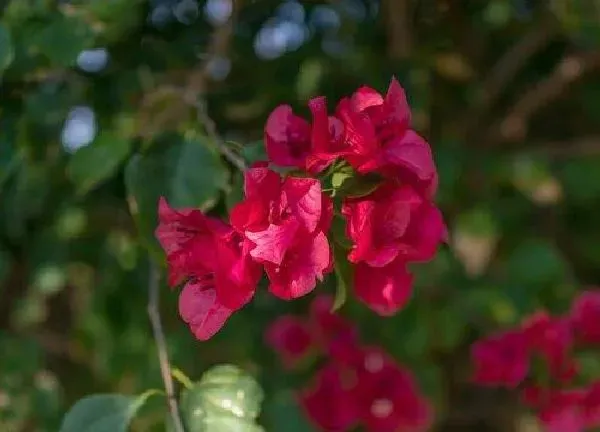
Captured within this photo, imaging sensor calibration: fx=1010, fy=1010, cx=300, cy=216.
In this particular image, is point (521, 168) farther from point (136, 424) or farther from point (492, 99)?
point (136, 424)

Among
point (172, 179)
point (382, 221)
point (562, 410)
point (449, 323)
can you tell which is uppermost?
point (382, 221)

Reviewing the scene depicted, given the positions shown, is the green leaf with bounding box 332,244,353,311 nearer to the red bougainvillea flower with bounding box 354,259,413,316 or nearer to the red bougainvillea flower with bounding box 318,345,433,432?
the red bougainvillea flower with bounding box 354,259,413,316

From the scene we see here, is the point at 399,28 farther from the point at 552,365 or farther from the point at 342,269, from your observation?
the point at 342,269

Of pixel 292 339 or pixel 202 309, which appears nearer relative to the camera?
pixel 202 309

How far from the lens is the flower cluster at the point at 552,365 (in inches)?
42.6

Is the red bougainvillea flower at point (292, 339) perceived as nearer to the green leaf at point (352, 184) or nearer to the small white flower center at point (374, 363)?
the small white flower center at point (374, 363)

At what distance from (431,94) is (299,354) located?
0.41 metres

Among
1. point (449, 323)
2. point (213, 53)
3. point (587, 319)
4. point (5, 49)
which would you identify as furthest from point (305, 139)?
point (449, 323)

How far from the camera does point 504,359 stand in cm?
113

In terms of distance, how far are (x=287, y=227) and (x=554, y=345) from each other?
59 centimetres

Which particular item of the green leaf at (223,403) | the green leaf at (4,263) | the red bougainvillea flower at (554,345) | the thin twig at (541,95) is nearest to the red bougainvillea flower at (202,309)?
the green leaf at (223,403)

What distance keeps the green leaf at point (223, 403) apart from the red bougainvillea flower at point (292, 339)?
47cm

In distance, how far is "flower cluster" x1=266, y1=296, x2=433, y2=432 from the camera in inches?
42.1

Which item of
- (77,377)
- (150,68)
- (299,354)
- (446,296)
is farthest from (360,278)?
(77,377)
